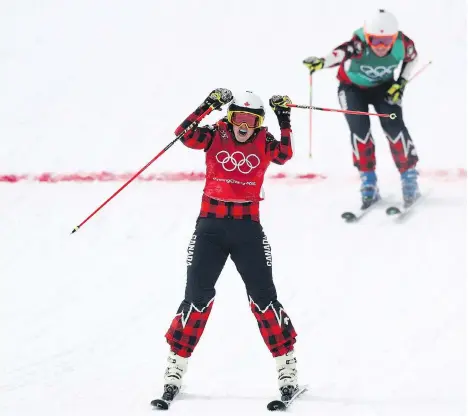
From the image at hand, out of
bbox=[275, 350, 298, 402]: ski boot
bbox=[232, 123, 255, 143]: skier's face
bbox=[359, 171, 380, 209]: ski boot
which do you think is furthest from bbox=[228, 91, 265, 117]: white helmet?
bbox=[359, 171, 380, 209]: ski boot

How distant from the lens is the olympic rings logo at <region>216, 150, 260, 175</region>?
682 cm

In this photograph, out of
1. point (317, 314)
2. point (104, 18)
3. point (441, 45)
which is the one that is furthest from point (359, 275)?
point (104, 18)

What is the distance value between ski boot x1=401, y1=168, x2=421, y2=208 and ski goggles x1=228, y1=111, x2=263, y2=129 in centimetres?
393

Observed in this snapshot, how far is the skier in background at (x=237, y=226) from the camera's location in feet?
22.4

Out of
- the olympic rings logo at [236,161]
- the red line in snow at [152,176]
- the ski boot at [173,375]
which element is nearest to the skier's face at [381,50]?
the red line in snow at [152,176]

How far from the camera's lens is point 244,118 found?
6844 millimetres

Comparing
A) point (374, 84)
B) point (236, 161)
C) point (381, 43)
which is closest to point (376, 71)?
point (374, 84)

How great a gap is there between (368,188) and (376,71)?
114 centimetres

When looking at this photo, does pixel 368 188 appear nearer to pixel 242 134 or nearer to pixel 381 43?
pixel 381 43

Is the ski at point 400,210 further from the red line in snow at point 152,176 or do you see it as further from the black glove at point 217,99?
the black glove at point 217,99

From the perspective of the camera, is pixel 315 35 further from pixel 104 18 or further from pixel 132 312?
pixel 132 312

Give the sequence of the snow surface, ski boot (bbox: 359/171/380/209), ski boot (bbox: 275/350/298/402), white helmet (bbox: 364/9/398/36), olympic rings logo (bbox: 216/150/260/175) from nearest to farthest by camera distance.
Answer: olympic rings logo (bbox: 216/150/260/175), ski boot (bbox: 275/350/298/402), the snow surface, white helmet (bbox: 364/9/398/36), ski boot (bbox: 359/171/380/209)

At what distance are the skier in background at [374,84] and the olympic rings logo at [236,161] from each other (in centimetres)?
303

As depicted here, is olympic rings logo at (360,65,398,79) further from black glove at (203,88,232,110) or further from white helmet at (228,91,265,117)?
black glove at (203,88,232,110)
